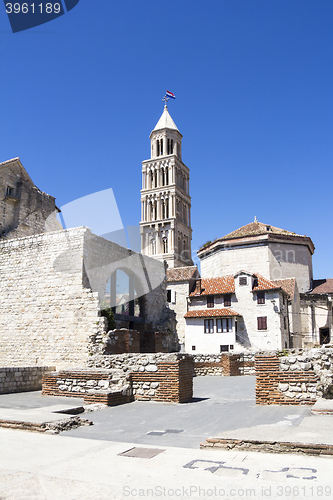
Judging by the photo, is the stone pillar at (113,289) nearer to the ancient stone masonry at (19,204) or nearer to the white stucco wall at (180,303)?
the ancient stone masonry at (19,204)

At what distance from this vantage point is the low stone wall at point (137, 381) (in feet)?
30.6

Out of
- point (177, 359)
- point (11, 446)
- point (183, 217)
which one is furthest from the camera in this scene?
point (183, 217)

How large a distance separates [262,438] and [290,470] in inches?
34.5

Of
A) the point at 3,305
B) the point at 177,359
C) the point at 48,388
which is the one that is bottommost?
the point at 48,388

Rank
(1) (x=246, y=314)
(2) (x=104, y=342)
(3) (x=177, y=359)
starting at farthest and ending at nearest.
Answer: (1) (x=246, y=314) < (2) (x=104, y=342) < (3) (x=177, y=359)

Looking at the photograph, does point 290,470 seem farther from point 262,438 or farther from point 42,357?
point 42,357

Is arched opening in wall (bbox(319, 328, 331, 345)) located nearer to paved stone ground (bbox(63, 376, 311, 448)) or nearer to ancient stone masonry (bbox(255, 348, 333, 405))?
paved stone ground (bbox(63, 376, 311, 448))

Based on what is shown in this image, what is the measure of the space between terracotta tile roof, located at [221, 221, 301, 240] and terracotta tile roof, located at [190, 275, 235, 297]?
315 inches

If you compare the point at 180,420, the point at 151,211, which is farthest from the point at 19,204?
the point at 151,211

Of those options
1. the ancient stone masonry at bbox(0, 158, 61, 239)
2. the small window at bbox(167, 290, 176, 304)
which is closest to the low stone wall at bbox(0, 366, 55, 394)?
the ancient stone masonry at bbox(0, 158, 61, 239)

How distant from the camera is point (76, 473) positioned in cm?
409

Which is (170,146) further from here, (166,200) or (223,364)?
(223,364)

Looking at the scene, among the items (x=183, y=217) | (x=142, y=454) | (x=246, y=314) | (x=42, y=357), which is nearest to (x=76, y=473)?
(x=142, y=454)

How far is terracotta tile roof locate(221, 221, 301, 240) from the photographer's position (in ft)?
135
